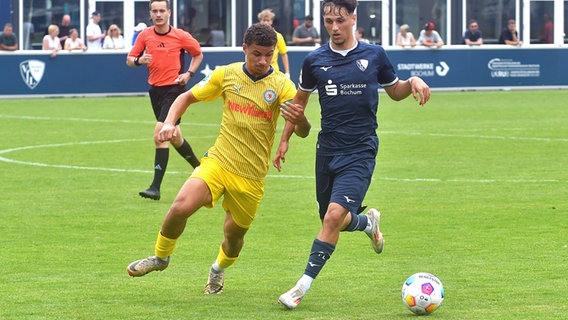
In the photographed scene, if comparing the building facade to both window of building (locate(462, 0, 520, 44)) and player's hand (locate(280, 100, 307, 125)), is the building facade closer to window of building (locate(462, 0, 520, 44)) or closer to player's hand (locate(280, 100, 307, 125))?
window of building (locate(462, 0, 520, 44))

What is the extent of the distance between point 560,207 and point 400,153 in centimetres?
663

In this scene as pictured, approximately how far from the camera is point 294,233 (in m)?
12.5

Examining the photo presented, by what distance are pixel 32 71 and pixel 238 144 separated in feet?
86.2

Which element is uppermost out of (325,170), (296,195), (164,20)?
(164,20)

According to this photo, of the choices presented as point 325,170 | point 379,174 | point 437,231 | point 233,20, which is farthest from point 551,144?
point 233,20

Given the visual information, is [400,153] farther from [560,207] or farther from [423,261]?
[423,261]

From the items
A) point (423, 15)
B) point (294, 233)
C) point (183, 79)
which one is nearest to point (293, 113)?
point (294, 233)

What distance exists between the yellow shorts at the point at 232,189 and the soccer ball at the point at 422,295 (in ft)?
4.43

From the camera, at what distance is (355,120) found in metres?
9.30

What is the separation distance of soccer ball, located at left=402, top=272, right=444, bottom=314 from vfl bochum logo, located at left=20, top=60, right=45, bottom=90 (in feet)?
88.7

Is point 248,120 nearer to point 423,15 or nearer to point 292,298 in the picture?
point 292,298

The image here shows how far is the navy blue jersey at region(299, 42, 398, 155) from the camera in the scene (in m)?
9.25

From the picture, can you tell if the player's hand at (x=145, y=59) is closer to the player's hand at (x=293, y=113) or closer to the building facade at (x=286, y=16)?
the player's hand at (x=293, y=113)

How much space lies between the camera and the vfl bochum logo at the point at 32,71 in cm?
3429
